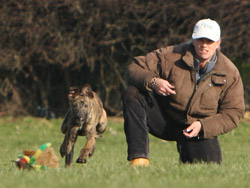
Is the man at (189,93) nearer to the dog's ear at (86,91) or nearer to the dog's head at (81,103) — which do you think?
the dog's head at (81,103)

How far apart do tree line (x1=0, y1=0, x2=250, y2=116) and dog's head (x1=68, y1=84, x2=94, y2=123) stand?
8.45m

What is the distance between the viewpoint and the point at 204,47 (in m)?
6.56

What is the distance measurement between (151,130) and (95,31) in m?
10.6

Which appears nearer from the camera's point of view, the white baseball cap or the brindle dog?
the white baseball cap

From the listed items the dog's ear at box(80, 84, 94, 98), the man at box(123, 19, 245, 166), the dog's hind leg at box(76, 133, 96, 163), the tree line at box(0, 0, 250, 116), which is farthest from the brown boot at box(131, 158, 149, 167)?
the tree line at box(0, 0, 250, 116)

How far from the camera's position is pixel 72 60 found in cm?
1697

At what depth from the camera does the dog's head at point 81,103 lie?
26.6ft

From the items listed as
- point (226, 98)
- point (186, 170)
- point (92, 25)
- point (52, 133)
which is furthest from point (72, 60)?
point (186, 170)

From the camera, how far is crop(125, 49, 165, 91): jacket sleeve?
6.39m

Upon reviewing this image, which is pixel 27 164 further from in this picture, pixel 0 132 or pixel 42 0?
pixel 42 0

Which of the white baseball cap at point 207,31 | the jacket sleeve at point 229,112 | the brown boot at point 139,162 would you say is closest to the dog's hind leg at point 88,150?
the brown boot at point 139,162

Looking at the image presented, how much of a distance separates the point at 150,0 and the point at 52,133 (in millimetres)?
4721

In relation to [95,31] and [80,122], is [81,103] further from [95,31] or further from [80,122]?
[95,31]

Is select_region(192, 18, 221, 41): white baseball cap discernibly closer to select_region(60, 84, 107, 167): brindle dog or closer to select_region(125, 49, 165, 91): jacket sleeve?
select_region(125, 49, 165, 91): jacket sleeve
